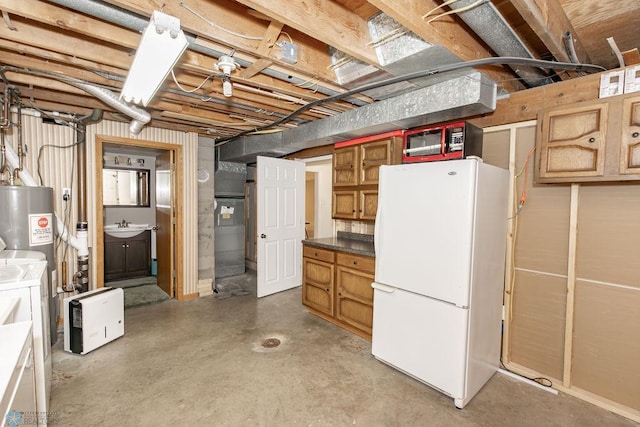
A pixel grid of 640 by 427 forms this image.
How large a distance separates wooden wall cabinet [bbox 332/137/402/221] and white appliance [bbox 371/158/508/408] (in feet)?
2.07

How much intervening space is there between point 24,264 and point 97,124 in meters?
2.12

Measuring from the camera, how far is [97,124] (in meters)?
3.57

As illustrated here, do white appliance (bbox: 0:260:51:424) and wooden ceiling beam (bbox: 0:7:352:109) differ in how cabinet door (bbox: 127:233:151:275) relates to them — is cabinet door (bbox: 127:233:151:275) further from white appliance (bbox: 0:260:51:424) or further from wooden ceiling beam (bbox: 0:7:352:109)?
wooden ceiling beam (bbox: 0:7:352:109)

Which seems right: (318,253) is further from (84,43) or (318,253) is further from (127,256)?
(127,256)

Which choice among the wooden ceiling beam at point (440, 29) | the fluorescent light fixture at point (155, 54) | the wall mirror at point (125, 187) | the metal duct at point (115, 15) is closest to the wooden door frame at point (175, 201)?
the wall mirror at point (125, 187)

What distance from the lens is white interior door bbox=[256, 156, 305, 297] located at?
14.1ft

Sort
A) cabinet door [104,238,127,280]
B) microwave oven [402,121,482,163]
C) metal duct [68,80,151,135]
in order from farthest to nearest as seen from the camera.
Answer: cabinet door [104,238,127,280]
metal duct [68,80,151,135]
microwave oven [402,121,482,163]

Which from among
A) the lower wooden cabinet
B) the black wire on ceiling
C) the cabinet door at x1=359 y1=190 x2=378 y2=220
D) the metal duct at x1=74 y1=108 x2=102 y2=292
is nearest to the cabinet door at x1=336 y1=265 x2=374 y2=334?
the lower wooden cabinet

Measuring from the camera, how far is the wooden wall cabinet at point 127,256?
4.91 metres

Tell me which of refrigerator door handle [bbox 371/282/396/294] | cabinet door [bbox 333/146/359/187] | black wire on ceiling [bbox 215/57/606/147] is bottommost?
refrigerator door handle [bbox 371/282/396/294]

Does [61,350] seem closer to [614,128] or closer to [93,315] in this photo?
[93,315]

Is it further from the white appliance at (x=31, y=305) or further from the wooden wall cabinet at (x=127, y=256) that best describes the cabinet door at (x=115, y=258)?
the white appliance at (x=31, y=305)

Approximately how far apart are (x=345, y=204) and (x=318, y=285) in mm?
1050

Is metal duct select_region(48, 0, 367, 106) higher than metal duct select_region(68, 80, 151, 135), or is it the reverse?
metal duct select_region(48, 0, 367, 106)
